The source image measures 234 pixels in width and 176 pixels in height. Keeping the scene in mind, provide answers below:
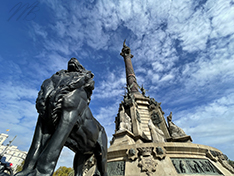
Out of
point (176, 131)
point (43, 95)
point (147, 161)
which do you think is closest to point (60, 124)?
point (43, 95)

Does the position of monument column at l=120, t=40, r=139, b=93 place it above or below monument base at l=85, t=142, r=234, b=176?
above

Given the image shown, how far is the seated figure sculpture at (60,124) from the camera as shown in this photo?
64.7 inches

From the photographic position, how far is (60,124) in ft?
5.91

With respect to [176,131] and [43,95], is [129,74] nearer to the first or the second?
[176,131]

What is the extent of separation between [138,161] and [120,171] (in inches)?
35.0

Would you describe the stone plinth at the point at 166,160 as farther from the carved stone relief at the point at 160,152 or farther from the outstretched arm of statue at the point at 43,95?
the outstretched arm of statue at the point at 43,95

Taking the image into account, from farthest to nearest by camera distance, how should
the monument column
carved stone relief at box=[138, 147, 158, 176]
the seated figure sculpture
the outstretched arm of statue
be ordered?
the monument column
carved stone relief at box=[138, 147, 158, 176]
the outstretched arm of statue
the seated figure sculpture

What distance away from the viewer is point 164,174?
4.43 metres

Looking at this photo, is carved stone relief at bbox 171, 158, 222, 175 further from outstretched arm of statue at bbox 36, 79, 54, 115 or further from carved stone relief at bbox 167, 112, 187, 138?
outstretched arm of statue at bbox 36, 79, 54, 115

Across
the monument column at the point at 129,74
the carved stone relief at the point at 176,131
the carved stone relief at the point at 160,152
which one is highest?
the monument column at the point at 129,74

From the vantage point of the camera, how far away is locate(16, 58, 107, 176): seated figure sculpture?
1.64 metres

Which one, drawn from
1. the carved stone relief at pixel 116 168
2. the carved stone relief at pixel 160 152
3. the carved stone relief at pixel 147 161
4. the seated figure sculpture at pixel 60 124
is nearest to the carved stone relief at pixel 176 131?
the carved stone relief at pixel 160 152

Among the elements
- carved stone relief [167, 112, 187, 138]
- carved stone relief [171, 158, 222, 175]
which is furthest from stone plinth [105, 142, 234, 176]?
carved stone relief [167, 112, 187, 138]

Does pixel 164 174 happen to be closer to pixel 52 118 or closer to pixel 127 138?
pixel 127 138
